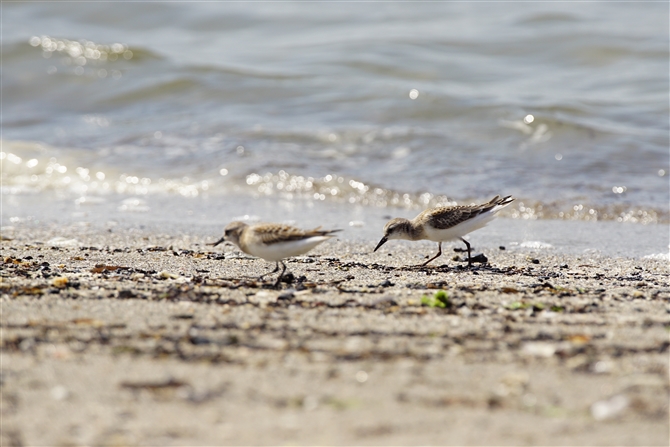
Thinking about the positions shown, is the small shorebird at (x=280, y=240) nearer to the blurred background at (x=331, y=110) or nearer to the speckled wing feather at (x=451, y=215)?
the speckled wing feather at (x=451, y=215)

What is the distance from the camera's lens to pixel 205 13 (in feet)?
72.5

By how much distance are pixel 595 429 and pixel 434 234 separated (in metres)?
4.35

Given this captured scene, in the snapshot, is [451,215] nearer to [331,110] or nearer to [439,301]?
[439,301]

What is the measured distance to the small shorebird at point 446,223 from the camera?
7.43 meters

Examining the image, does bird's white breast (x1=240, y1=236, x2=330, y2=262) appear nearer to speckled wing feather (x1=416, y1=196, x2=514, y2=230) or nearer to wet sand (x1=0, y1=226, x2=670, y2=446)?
wet sand (x1=0, y1=226, x2=670, y2=446)

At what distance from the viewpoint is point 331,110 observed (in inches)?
624

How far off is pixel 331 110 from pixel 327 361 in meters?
12.4

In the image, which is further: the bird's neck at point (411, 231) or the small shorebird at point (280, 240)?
the bird's neck at point (411, 231)

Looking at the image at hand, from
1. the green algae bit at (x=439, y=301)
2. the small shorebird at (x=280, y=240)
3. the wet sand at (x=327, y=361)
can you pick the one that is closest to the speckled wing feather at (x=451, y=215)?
the wet sand at (x=327, y=361)

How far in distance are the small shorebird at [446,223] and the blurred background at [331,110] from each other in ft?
8.81

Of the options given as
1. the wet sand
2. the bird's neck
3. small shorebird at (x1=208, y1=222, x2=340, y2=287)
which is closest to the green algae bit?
the wet sand

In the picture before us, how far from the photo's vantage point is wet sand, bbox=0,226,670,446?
10.7 feet

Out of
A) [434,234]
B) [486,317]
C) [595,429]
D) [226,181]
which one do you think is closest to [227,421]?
[595,429]

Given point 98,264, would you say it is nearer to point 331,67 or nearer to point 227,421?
point 227,421
